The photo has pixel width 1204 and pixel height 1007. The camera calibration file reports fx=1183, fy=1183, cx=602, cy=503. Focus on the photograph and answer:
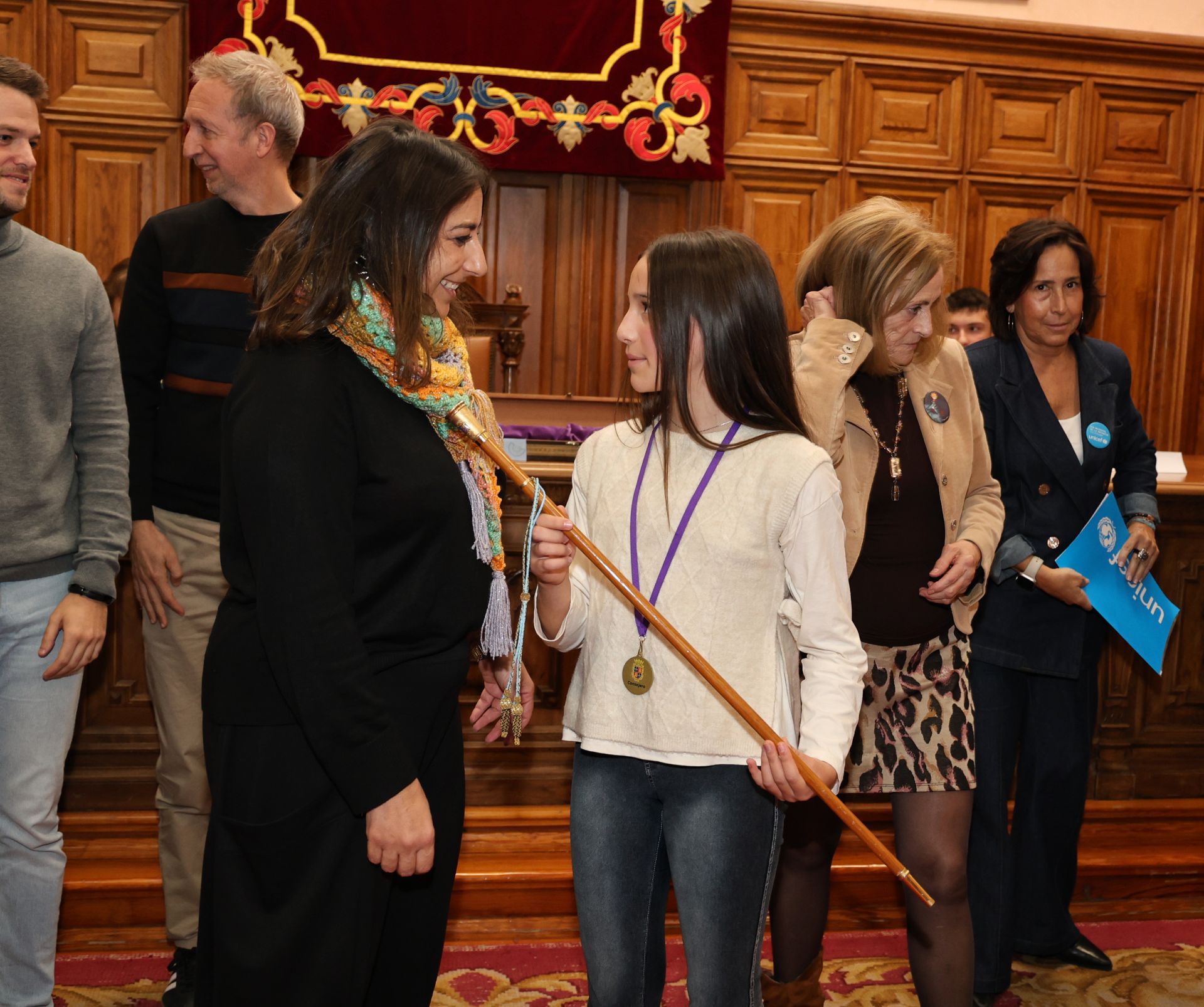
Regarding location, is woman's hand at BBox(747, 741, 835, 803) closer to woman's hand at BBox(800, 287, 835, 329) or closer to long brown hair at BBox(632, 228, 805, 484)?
long brown hair at BBox(632, 228, 805, 484)

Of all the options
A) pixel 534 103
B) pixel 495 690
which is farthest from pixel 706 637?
pixel 534 103

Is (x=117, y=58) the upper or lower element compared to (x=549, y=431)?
upper

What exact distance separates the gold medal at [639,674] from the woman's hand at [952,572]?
2.22 feet

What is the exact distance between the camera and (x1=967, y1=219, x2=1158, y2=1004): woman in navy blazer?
8.46 feet

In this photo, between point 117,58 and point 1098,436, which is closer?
point 1098,436

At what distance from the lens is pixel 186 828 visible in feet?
8.07

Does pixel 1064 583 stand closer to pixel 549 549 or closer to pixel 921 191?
pixel 549 549

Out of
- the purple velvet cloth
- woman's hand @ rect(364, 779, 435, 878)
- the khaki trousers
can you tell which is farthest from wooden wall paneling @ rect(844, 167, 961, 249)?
woman's hand @ rect(364, 779, 435, 878)

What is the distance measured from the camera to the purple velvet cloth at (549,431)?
13.8 feet

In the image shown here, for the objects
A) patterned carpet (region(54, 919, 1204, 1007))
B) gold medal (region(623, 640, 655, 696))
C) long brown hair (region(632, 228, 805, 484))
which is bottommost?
patterned carpet (region(54, 919, 1204, 1007))

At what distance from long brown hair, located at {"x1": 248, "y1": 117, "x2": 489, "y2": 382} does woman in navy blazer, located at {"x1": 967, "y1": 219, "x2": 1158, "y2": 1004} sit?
159 centimetres

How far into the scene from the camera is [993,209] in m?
5.92

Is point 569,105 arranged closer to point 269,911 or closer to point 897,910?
point 897,910

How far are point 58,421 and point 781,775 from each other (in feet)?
4.73
